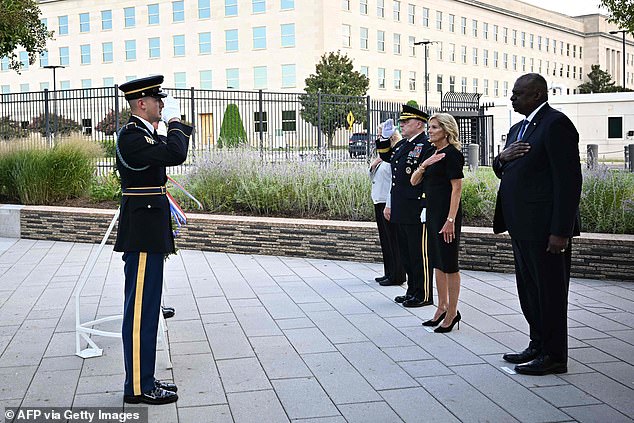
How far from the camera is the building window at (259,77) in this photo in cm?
7225

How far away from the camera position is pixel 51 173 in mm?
15477

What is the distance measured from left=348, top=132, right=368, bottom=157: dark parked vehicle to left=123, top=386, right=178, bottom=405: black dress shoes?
1366cm

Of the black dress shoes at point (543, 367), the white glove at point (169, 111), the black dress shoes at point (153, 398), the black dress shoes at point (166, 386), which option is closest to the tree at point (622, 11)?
the black dress shoes at point (543, 367)

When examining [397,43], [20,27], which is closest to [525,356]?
[20,27]

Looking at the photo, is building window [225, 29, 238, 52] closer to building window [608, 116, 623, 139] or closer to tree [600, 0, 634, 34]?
building window [608, 116, 623, 139]

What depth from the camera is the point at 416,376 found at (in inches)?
239

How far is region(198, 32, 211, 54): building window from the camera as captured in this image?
7500 centimetres

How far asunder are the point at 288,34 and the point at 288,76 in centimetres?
366

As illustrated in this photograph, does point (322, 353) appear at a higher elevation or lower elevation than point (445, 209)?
lower

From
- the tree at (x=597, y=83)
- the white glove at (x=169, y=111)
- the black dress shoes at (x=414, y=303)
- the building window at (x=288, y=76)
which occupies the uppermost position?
the tree at (x=597, y=83)

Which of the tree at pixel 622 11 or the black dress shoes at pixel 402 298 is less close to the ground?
the tree at pixel 622 11

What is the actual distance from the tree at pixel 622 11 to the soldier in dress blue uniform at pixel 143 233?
10569 millimetres

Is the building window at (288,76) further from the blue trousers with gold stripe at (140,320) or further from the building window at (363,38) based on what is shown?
the blue trousers with gold stripe at (140,320)

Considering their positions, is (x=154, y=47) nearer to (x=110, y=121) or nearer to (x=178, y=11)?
(x=178, y=11)
